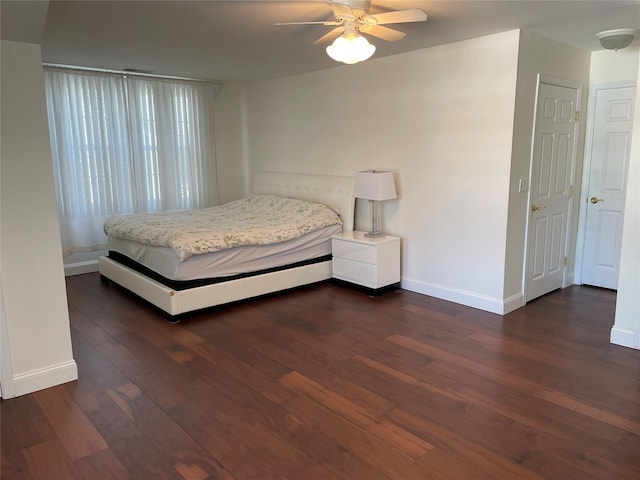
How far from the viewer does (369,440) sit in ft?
7.84

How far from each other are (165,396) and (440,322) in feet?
7.39

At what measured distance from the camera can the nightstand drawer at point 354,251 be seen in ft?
15.1

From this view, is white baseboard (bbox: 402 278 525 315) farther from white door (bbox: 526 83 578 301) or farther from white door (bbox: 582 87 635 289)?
white door (bbox: 582 87 635 289)

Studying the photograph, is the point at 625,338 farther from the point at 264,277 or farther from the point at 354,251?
the point at 264,277

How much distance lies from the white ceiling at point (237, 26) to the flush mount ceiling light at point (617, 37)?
96 mm

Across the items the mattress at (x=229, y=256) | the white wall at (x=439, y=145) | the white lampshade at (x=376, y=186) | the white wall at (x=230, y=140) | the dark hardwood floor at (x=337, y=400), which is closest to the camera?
the dark hardwood floor at (x=337, y=400)

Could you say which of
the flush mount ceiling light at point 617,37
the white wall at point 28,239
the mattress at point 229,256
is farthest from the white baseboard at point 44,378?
the flush mount ceiling light at point 617,37

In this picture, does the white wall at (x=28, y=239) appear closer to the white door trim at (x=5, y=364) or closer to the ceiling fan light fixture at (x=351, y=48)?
the white door trim at (x=5, y=364)

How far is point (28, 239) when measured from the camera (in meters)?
2.75

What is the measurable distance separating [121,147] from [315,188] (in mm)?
2353

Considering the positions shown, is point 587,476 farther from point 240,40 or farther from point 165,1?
point 240,40

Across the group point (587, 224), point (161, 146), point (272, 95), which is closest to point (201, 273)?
point (161, 146)

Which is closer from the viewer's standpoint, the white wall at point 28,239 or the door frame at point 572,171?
the white wall at point 28,239

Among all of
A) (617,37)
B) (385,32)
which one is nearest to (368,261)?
(385,32)
